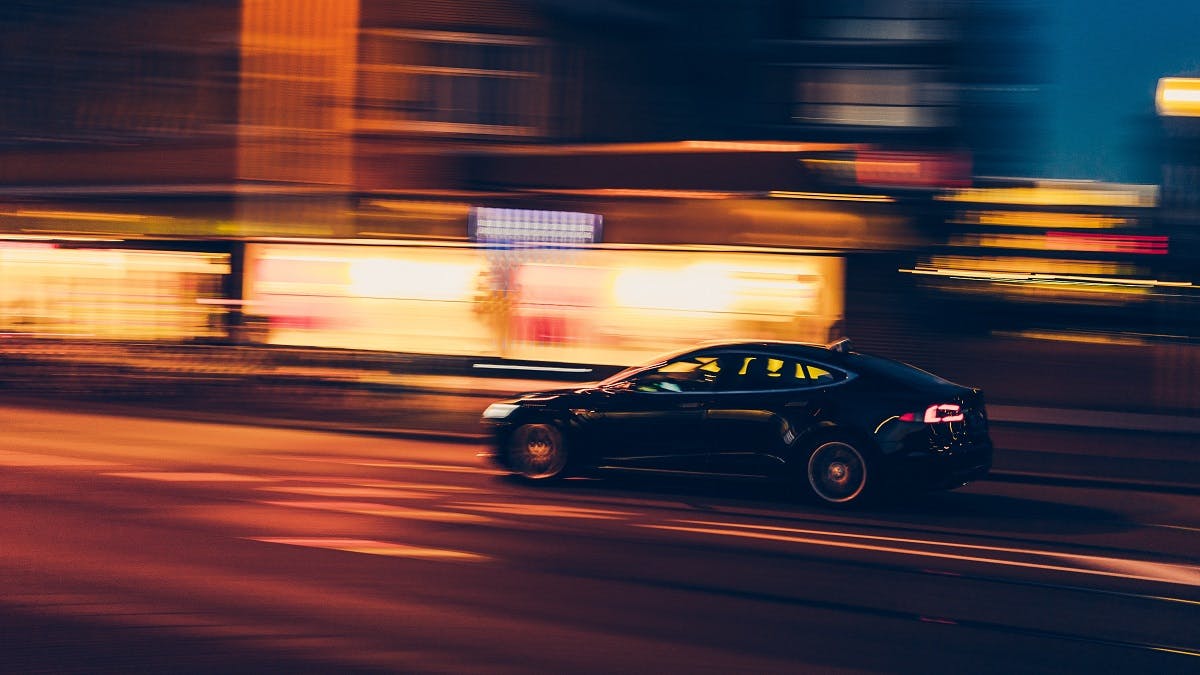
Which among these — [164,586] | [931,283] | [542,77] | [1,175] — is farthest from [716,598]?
[1,175]

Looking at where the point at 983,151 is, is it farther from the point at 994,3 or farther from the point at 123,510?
the point at 123,510

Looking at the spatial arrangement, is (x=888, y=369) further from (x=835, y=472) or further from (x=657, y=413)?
(x=657, y=413)

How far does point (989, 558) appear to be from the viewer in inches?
337

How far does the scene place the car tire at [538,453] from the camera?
11.3 m

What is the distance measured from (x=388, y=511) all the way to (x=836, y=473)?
11.5 ft

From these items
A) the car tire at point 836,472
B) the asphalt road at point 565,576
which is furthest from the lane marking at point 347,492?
the car tire at point 836,472

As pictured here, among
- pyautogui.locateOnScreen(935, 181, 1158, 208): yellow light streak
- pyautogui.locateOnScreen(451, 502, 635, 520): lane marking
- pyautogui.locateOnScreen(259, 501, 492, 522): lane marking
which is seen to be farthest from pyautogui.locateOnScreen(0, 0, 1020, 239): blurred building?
pyautogui.locateOnScreen(259, 501, 492, 522): lane marking

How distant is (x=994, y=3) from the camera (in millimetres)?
22156

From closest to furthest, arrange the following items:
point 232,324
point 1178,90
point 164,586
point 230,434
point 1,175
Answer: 1. point 164,586
2. point 230,434
3. point 1178,90
4. point 232,324
5. point 1,175

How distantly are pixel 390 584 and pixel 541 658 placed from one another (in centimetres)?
178

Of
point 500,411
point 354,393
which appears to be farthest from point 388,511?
point 354,393

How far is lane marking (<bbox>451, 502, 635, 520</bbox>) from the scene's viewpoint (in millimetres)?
9844

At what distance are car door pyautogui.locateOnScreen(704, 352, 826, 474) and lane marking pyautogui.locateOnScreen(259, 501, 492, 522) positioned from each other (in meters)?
2.14

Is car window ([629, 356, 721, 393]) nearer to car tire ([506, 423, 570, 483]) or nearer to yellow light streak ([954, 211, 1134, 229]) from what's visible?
car tire ([506, 423, 570, 483])
